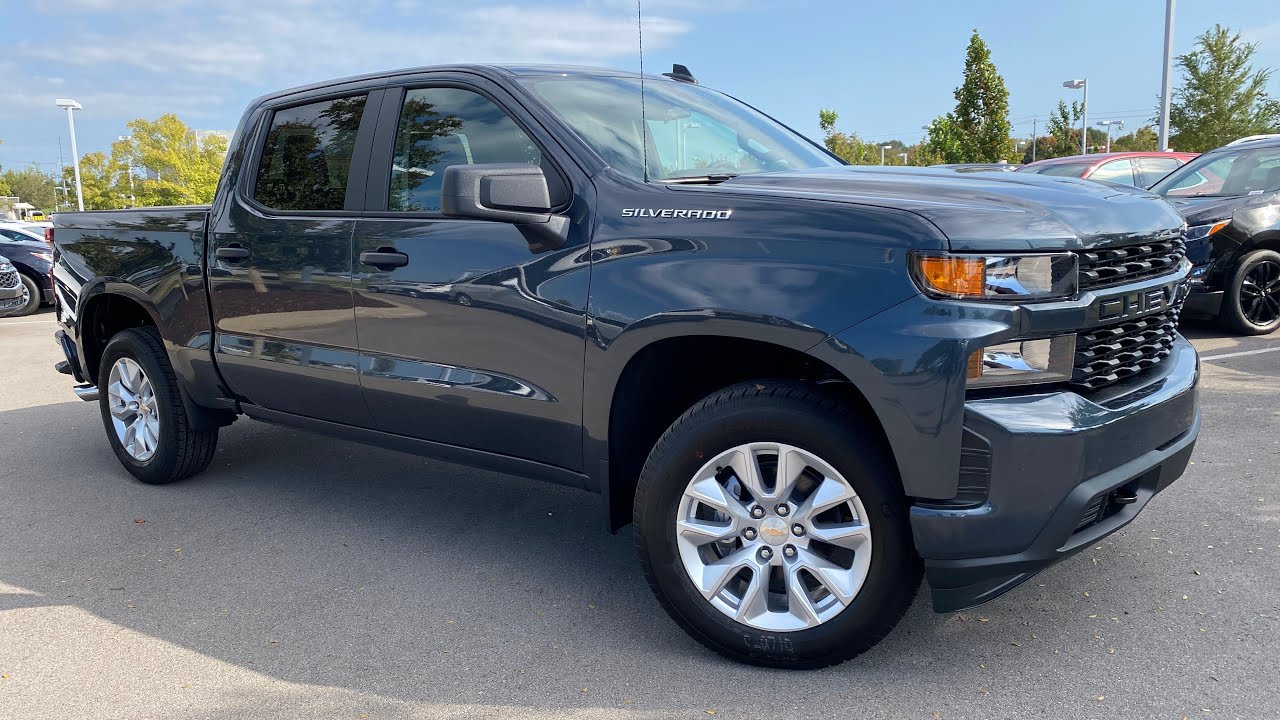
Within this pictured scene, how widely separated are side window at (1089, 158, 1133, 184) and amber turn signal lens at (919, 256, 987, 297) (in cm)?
879

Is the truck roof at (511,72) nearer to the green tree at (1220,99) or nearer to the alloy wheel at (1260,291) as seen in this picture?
the alloy wheel at (1260,291)

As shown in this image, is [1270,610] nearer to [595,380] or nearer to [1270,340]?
[595,380]

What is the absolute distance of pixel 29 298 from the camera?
14336 millimetres

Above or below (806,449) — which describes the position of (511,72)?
above

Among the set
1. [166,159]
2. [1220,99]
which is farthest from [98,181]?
[1220,99]

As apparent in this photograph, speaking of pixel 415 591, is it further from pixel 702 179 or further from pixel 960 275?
pixel 960 275

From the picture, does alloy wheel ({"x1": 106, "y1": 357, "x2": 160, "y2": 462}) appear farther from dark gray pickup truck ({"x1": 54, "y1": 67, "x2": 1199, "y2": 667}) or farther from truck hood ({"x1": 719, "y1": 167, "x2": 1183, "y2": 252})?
truck hood ({"x1": 719, "y1": 167, "x2": 1183, "y2": 252})

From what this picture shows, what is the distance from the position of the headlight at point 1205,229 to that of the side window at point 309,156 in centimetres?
671

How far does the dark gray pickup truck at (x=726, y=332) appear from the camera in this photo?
254 cm

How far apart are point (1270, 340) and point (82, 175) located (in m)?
72.1

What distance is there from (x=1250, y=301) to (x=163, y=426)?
26.6 feet

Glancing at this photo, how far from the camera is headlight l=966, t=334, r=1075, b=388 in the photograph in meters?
2.50

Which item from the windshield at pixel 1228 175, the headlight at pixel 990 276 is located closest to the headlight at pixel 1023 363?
the headlight at pixel 990 276

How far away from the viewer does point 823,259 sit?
266 centimetres
